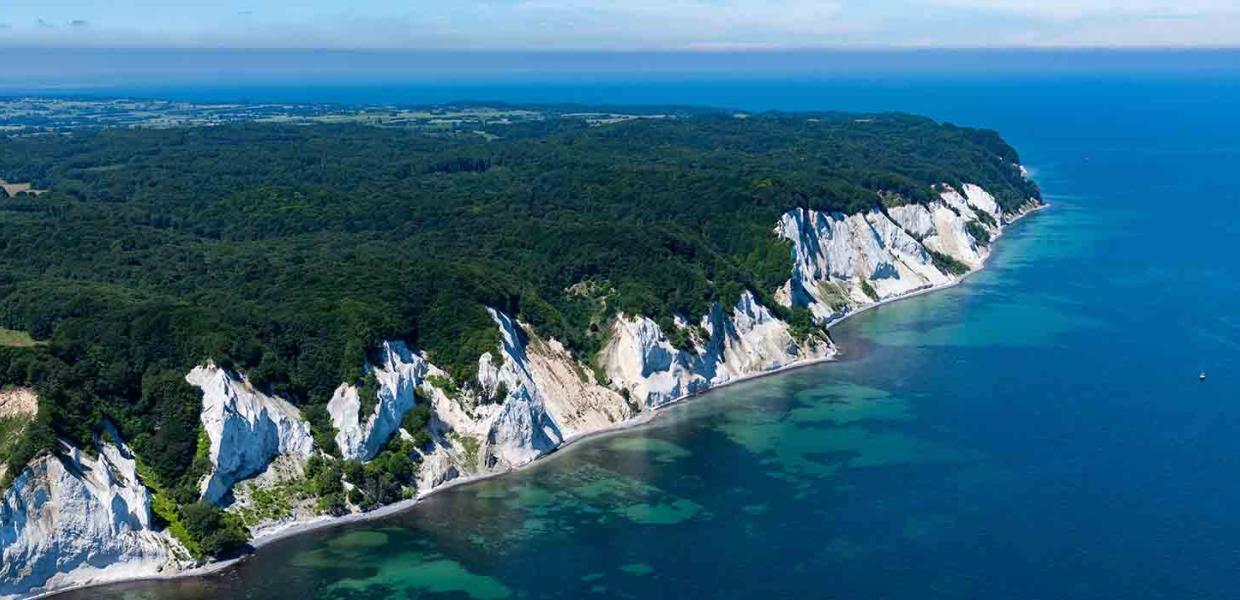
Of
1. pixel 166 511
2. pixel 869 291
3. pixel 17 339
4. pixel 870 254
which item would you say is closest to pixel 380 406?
pixel 166 511

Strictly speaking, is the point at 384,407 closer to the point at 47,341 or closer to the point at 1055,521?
the point at 47,341

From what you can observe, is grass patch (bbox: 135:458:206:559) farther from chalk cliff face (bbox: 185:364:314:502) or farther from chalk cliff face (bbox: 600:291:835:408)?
chalk cliff face (bbox: 600:291:835:408)

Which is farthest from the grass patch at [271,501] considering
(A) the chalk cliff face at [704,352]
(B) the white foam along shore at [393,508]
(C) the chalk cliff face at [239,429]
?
(A) the chalk cliff face at [704,352]

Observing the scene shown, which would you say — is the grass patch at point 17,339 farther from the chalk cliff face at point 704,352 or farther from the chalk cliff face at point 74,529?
the chalk cliff face at point 704,352

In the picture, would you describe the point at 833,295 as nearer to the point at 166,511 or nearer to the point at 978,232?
the point at 978,232

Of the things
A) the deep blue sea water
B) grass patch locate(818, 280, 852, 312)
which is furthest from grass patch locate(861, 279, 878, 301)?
the deep blue sea water

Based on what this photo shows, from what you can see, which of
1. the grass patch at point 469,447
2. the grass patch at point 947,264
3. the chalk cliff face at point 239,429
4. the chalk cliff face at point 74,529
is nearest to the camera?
the chalk cliff face at point 74,529

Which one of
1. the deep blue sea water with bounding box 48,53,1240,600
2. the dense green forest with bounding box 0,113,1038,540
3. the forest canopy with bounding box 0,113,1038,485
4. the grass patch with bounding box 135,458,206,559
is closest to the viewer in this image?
the deep blue sea water with bounding box 48,53,1240,600
